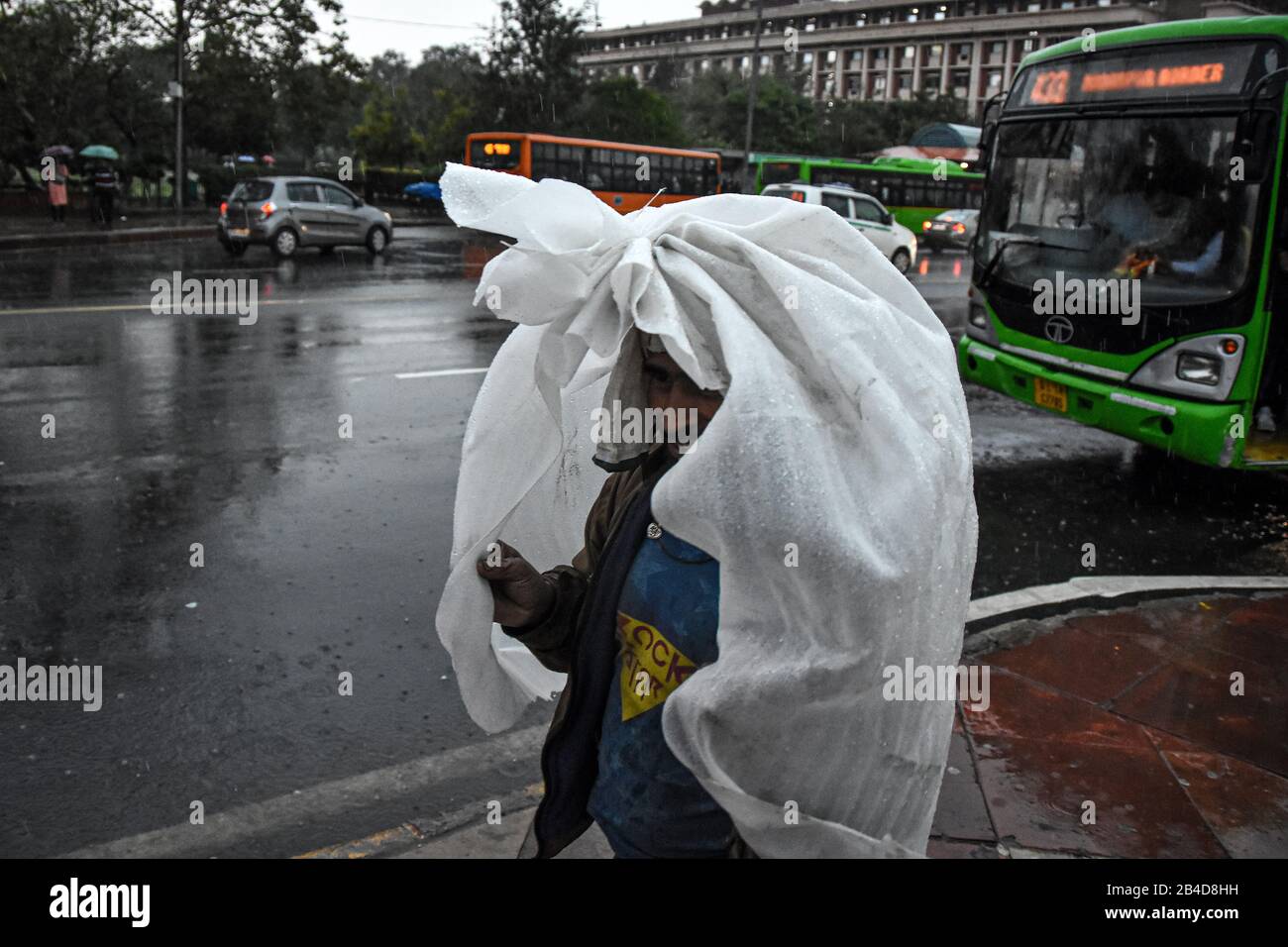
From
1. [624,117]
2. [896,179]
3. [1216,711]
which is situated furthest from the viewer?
[624,117]

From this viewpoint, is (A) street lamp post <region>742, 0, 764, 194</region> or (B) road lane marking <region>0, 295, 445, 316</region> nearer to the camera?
(B) road lane marking <region>0, 295, 445, 316</region>

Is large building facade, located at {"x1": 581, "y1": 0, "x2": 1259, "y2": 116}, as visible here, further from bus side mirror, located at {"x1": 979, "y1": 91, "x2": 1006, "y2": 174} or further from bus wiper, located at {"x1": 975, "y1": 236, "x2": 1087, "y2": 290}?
bus wiper, located at {"x1": 975, "y1": 236, "x2": 1087, "y2": 290}

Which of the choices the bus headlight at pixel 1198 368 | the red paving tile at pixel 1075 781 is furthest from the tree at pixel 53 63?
the red paving tile at pixel 1075 781

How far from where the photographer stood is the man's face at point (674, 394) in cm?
172

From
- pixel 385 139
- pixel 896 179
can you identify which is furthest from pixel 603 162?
pixel 385 139

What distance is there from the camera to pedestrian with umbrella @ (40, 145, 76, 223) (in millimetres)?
25469

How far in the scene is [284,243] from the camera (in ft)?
69.2

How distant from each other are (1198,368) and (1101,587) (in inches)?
85.8

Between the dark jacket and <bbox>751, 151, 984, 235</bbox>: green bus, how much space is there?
3419 centimetres

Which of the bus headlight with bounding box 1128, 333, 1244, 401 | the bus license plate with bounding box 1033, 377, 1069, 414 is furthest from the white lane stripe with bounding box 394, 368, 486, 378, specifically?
the bus headlight with bounding box 1128, 333, 1244, 401

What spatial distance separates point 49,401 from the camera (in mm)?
8375

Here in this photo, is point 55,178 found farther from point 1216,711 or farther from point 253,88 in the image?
point 1216,711

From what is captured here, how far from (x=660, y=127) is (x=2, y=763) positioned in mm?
48054
